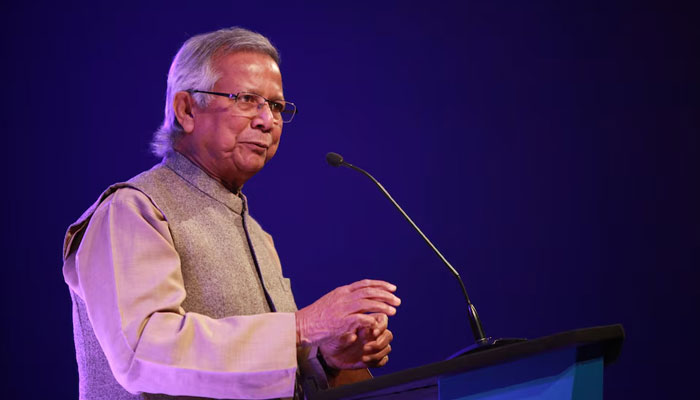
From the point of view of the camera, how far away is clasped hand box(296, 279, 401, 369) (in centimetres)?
111

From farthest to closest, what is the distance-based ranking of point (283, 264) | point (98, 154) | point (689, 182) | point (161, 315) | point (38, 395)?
1. point (689, 182)
2. point (283, 264)
3. point (98, 154)
4. point (38, 395)
5. point (161, 315)

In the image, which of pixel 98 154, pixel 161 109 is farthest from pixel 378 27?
pixel 98 154

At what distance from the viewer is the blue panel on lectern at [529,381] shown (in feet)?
2.99

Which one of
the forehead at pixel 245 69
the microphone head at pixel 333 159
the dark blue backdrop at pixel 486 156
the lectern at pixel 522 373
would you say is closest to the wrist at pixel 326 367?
the lectern at pixel 522 373

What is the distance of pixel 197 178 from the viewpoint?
1557 mm

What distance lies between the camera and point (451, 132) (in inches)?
121

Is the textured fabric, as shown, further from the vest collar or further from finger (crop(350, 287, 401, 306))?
finger (crop(350, 287, 401, 306))

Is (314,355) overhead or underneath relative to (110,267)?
underneath

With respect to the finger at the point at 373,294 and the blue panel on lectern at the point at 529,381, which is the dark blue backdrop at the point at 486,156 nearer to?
the finger at the point at 373,294

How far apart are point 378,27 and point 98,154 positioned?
57.7 inches

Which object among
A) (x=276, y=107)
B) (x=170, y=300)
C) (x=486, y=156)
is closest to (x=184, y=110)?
(x=276, y=107)

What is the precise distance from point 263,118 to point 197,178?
23 centimetres

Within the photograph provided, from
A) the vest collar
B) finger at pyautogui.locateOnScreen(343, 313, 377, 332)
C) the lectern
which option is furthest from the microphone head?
the lectern

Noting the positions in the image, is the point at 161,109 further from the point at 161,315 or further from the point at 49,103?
the point at 161,315
